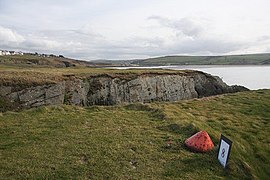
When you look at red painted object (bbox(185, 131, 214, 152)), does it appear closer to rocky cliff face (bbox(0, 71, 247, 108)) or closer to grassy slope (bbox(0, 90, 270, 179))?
grassy slope (bbox(0, 90, 270, 179))

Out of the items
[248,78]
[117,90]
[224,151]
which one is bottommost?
[248,78]

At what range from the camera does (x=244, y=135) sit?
17.2 meters

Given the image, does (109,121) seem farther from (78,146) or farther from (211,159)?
(211,159)

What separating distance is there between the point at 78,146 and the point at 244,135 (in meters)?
10.0

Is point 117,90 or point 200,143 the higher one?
point 200,143

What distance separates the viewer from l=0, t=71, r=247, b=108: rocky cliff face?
A: 1100 inches

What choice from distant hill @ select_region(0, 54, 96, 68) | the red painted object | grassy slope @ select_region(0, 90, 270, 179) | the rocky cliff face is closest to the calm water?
the rocky cliff face

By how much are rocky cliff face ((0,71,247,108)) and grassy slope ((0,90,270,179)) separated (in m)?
8.38

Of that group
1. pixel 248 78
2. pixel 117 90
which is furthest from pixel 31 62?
pixel 248 78

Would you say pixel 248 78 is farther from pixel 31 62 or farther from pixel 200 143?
pixel 200 143

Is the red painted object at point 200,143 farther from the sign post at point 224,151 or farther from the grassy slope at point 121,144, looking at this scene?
the sign post at point 224,151

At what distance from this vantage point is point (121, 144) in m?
13.0

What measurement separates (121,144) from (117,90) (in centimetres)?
2324

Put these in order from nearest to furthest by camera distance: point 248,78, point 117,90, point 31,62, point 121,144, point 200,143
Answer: point 200,143
point 121,144
point 117,90
point 248,78
point 31,62
